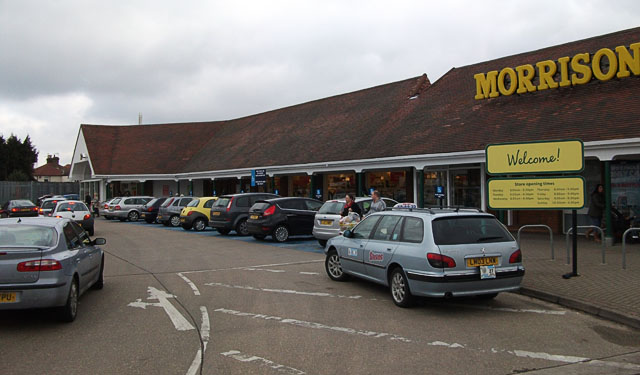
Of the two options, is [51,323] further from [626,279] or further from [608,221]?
[608,221]

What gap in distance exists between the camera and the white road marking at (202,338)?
5098 millimetres

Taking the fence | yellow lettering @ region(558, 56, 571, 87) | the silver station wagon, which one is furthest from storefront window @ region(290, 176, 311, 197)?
the fence

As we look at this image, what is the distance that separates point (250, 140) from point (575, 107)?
22.3m

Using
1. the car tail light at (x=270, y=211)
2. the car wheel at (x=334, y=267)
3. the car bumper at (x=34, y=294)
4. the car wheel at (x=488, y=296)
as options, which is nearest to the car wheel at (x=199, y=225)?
the car tail light at (x=270, y=211)

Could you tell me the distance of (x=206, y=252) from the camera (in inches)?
594

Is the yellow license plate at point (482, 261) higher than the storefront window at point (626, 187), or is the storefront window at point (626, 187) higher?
the storefront window at point (626, 187)

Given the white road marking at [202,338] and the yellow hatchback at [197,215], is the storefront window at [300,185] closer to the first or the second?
the yellow hatchback at [197,215]

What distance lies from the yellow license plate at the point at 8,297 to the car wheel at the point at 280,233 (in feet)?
37.8

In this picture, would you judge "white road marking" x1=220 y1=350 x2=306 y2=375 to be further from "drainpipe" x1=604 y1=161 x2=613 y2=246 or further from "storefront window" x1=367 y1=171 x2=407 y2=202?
"storefront window" x1=367 y1=171 x2=407 y2=202

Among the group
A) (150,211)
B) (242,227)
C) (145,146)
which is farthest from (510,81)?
(145,146)

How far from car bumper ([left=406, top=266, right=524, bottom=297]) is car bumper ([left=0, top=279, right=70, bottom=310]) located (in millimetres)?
4753

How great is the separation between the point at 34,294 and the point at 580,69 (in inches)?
678

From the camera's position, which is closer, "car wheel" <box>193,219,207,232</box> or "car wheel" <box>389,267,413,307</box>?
"car wheel" <box>389,267,413,307</box>

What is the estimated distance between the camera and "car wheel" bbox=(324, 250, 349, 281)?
9953mm
